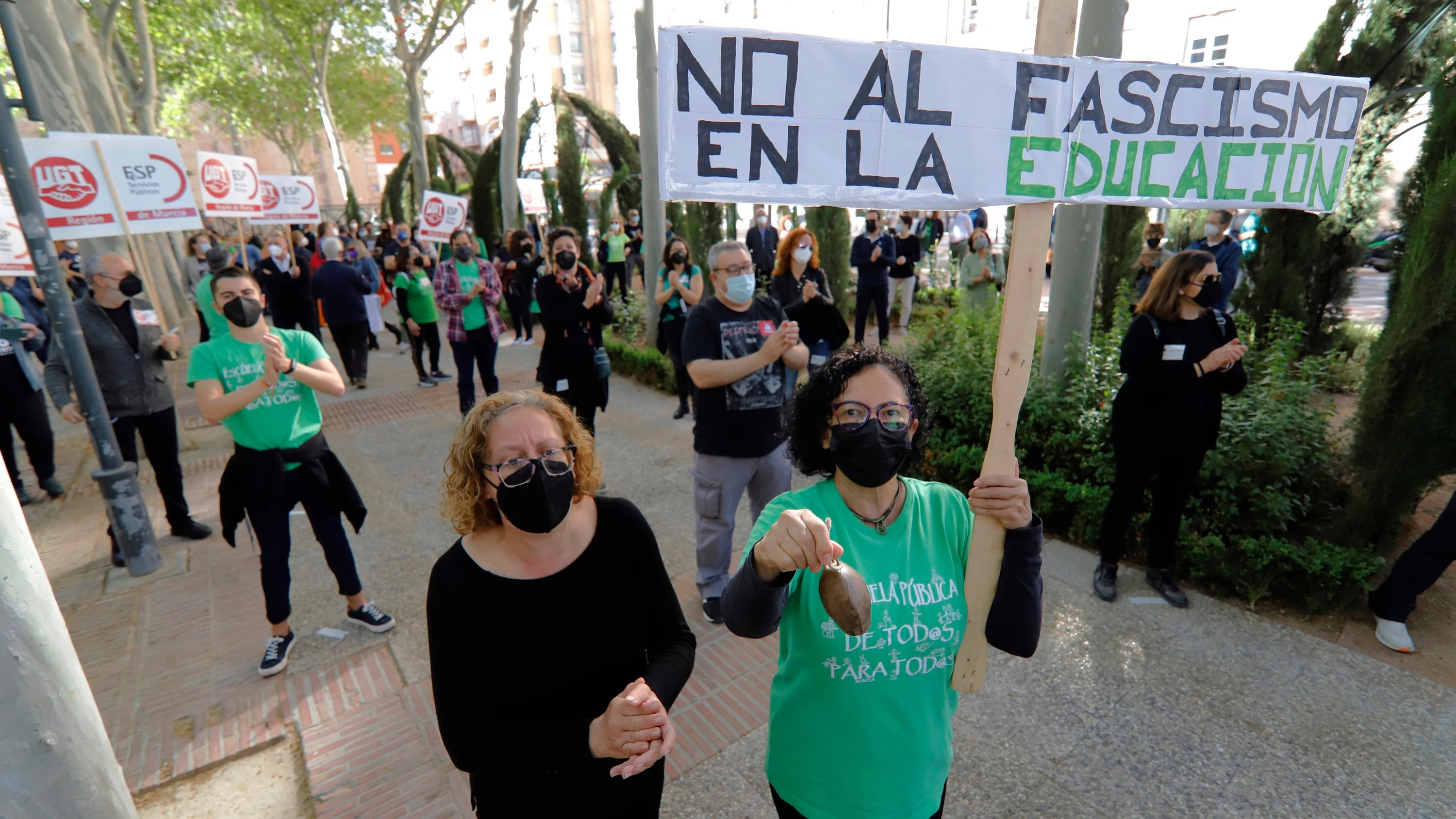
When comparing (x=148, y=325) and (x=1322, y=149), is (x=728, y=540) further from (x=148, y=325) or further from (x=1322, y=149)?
(x=148, y=325)

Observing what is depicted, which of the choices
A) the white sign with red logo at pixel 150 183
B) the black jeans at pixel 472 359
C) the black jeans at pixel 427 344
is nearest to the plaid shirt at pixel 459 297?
the black jeans at pixel 472 359

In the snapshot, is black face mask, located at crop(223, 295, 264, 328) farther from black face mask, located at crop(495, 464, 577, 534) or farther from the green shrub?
the green shrub

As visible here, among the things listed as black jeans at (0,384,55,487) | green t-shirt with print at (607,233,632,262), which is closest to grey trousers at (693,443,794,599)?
black jeans at (0,384,55,487)

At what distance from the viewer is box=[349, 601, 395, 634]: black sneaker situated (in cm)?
400

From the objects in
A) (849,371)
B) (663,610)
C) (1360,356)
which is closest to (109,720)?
(663,610)

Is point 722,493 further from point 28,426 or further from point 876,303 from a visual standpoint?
point 876,303

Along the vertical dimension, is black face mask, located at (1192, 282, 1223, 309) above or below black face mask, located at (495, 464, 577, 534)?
above

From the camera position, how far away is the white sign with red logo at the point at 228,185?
8.34m

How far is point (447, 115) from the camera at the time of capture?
70.4 m

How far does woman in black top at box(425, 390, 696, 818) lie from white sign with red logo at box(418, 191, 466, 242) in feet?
37.2

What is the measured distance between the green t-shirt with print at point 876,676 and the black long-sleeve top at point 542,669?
1.23ft

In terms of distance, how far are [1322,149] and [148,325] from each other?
256 inches

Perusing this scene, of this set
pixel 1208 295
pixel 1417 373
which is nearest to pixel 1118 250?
pixel 1417 373

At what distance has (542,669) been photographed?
1754mm
